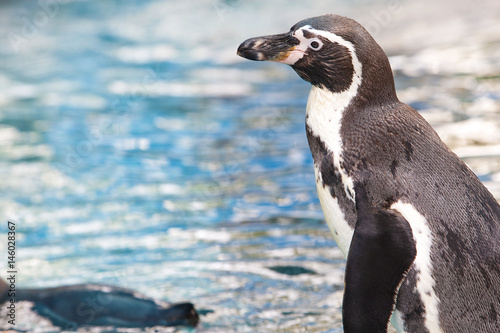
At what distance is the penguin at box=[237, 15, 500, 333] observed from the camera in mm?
2719

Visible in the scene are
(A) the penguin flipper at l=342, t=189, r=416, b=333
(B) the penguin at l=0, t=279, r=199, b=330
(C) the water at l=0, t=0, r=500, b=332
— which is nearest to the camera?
(A) the penguin flipper at l=342, t=189, r=416, b=333

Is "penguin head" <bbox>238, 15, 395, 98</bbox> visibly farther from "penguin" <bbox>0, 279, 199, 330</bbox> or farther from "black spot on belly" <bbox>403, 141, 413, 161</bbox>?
"penguin" <bbox>0, 279, 199, 330</bbox>

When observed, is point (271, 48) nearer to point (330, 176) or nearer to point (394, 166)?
point (330, 176)

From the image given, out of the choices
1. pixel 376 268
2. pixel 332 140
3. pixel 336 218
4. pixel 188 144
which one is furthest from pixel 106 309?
pixel 188 144

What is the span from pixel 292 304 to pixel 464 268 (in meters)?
1.57

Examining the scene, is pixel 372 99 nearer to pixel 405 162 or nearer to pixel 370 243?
pixel 405 162

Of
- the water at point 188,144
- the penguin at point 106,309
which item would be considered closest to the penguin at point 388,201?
the water at point 188,144

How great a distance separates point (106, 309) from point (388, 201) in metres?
1.76

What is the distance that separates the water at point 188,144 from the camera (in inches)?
190

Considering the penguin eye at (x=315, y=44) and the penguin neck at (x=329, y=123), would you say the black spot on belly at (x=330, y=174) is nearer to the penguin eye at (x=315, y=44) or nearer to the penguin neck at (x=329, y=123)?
the penguin neck at (x=329, y=123)

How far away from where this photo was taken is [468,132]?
699 cm

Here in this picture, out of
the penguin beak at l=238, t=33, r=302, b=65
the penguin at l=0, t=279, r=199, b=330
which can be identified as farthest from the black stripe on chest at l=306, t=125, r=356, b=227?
the penguin at l=0, t=279, r=199, b=330

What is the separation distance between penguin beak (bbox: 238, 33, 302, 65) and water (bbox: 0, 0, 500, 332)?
4.65 ft

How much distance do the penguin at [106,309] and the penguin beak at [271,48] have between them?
1.39m
